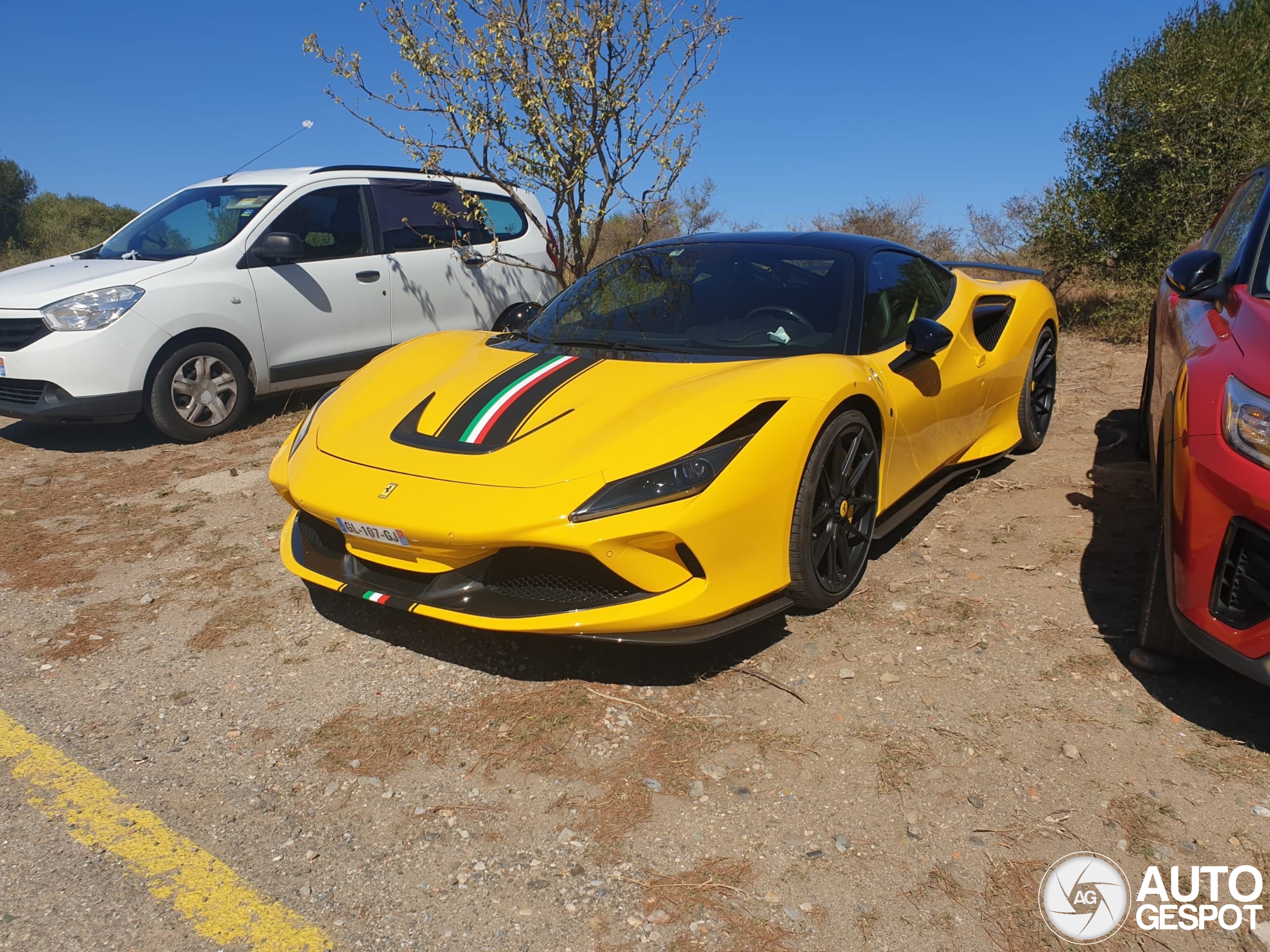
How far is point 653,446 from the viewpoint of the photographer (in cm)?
287

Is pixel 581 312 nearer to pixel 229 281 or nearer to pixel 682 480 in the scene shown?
pixel 682 480

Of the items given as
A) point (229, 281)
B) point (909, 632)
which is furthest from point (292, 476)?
point (229, 281)

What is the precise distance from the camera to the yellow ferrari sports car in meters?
2.76

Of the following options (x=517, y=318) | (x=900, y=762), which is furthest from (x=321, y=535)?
(x=900, y=762)

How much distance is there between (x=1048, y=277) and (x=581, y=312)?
26.4 ft

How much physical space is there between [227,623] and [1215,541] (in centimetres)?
325

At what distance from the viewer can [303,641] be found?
339 cm

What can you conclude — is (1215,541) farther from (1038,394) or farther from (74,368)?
(74,368)

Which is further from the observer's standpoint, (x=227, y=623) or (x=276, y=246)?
(x=276, y=246)

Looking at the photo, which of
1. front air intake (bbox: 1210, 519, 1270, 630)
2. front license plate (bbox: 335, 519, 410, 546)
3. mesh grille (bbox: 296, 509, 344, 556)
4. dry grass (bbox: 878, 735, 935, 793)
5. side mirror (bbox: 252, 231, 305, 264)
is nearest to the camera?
front air intake (bbox: 1210, 519, 1270, 630)

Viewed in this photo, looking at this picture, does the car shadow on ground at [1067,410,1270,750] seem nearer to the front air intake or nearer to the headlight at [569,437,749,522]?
the front air intake

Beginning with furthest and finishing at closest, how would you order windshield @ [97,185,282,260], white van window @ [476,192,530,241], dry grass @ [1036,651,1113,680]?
1. white van window @ [476,192,530,241]
2. windshield @ [97,185,282,260]
3. dry grass @ [1036,651,1113,680]

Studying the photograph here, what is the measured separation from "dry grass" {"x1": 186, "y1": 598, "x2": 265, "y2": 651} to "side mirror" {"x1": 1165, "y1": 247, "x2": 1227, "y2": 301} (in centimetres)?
355

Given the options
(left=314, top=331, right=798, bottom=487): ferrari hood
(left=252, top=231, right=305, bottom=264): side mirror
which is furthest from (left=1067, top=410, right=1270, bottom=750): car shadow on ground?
(left=252, top=231, right=305, bottom=264): side mirror
